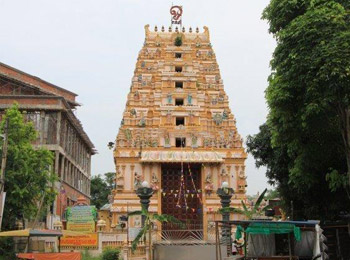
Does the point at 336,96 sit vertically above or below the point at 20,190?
above

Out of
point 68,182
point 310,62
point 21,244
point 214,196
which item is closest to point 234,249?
point 214,196

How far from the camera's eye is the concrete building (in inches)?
1630

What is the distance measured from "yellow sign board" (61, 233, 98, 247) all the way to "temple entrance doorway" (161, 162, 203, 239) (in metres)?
10.6

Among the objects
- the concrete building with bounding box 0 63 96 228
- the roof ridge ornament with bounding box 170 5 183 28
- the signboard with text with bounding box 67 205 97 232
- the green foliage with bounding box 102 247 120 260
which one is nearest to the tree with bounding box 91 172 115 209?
the concrete building with bounding box 0 63 96 228

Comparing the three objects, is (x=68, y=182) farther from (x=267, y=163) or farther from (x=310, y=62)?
(x=310, y=62)

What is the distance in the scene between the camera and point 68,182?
156ft

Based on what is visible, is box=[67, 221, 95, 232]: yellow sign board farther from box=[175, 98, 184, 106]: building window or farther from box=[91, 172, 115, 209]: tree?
box=[91, 172, 115, 209]: tree

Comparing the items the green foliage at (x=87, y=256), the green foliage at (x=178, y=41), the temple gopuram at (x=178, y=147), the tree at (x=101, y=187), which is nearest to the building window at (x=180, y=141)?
the temple gopuram at (x=178, y=147)

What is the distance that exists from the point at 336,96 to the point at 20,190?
16.9 metres

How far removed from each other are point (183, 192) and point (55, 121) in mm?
14894

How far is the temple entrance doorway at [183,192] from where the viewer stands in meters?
34.5

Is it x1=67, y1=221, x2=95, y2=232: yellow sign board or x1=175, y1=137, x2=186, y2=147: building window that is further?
x1=175, y1=137, x2=186, y2=147: building window

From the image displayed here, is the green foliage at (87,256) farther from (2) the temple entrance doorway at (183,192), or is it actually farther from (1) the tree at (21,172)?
(2) the temple entrance doorway at (183,192)

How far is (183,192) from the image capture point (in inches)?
1372
